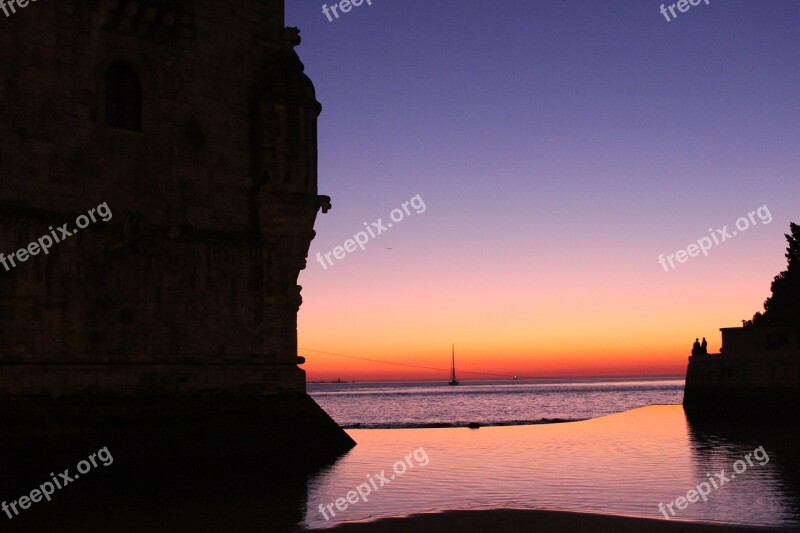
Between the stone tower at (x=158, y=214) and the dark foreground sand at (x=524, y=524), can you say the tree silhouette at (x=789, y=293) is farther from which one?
the dark foreground sand at (x=524, y=524)

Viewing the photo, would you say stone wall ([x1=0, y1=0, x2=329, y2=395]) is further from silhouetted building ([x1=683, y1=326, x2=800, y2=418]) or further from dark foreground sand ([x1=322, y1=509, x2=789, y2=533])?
silhouetted building ([x1=683, y1=326, x2=800, y2=418])

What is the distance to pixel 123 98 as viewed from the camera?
77.1 feet

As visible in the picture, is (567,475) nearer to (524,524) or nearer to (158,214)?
(524,524)

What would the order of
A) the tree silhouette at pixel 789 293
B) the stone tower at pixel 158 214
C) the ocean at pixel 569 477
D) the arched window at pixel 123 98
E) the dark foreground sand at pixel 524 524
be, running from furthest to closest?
the tree silhouette at pixel 789 293, the arched window at pixel 123 98, the stone tower at pixel 158 214, the ocean at pixel 569 477, the dark foreground sand at pixel 524 524

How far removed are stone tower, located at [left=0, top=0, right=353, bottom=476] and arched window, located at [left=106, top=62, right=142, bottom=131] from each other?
37mm

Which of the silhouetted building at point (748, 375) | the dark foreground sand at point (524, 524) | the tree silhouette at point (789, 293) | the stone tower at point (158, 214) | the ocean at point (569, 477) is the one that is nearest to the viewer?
the dark foreground sand at point (524, 524)

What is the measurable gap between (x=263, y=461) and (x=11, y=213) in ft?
29.2

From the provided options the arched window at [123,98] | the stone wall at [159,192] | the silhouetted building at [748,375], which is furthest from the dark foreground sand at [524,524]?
the silhouetted building at [748,375]

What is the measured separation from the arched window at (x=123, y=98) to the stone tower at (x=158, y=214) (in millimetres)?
37

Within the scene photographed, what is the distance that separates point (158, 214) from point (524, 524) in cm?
1238

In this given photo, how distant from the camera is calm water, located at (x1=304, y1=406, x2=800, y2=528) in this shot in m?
18.6

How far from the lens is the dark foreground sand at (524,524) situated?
15695mm

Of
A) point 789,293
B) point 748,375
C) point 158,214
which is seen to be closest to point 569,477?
point 158,214

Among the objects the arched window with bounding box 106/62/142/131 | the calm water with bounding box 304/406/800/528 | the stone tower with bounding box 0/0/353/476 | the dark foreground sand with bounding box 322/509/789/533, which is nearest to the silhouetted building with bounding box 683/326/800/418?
the calm water with bounding box 304/406/800/528
